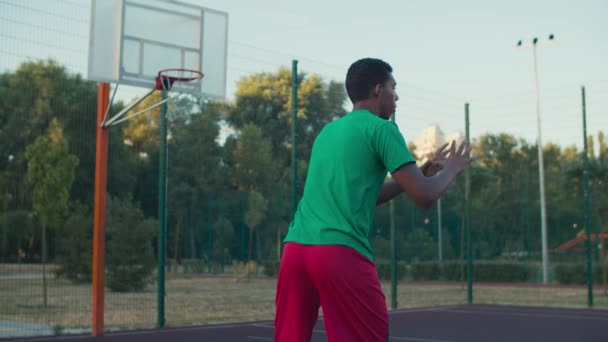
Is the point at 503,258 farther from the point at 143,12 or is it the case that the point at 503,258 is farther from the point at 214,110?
the point at 143,12

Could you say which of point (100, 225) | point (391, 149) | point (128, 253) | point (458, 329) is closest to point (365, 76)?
point (391, 149)

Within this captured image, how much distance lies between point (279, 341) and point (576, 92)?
12929 mm

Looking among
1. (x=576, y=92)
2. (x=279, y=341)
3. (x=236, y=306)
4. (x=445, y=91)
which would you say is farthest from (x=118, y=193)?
(x=279, y=341)

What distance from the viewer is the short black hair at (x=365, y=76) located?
8.24 ft

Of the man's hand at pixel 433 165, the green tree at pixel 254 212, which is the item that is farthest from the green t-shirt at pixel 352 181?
the green tree at pixel 254 212

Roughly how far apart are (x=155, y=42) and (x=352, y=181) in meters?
7.90

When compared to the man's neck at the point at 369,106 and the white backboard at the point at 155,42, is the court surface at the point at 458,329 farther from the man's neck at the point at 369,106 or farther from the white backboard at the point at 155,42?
the man's neck at the point at 369,106

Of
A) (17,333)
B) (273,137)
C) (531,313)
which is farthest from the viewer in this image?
(273,137)

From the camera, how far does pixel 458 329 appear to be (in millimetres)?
10195

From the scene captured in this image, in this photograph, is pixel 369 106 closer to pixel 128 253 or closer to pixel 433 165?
pixel 433 165

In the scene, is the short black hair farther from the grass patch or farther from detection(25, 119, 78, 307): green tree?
detection(25, 119, 78, 307): green tree

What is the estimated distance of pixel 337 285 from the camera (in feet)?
7.48

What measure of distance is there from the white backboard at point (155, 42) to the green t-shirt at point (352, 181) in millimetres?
7153

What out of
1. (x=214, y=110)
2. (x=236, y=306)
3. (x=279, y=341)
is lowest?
(x=236, y=306)
